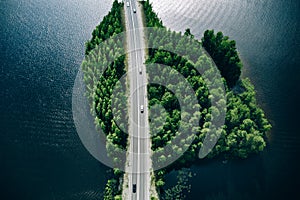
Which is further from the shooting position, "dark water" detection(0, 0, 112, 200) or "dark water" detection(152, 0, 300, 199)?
"dark water" detection(152, 0, 300, 199)

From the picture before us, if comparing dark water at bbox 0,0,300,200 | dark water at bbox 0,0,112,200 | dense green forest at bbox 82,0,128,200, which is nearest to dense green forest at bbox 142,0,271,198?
dark water at bbox 0,0,300,200

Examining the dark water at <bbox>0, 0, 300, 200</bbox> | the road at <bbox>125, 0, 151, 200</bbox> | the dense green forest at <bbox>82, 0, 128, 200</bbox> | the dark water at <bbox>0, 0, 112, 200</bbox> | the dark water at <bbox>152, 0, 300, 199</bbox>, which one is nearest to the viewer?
the road at <bbox>125, 0, 151, 200</bbox>

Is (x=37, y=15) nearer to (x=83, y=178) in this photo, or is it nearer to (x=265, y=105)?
(x=83, y=178)

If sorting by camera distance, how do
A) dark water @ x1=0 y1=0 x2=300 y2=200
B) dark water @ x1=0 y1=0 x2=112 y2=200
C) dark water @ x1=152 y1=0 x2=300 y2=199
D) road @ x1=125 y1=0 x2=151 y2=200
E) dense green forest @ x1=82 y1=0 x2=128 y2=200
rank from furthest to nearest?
1. dark water @ x1=152 y1=0 x2=300 y2=199
2. dark water @ x1=0 y1=0 x2=300 y2=200
3. dense green forest @ x1=82 y1=0 x2=128 y2=200
4. dark water @ x1=0 y1=0 x2=112 y2=200
5. road @ x1=125 y1=0 x2=151 y2=200

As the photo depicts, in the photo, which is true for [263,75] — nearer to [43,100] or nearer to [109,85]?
[109,85]

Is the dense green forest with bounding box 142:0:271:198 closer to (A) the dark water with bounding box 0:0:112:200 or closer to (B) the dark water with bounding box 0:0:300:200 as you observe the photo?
(B) the dark water with bounding box 0:0:300:200

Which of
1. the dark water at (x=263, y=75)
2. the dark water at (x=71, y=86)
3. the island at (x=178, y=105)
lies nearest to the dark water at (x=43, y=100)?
the dark water at (x=71, y=86)

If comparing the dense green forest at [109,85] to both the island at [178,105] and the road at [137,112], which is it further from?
the road at [137,112]

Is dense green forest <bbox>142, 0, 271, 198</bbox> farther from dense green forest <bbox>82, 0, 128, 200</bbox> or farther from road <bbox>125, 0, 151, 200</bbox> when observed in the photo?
dense green forest <bbox>82, 0, 128, 200</bbox>
